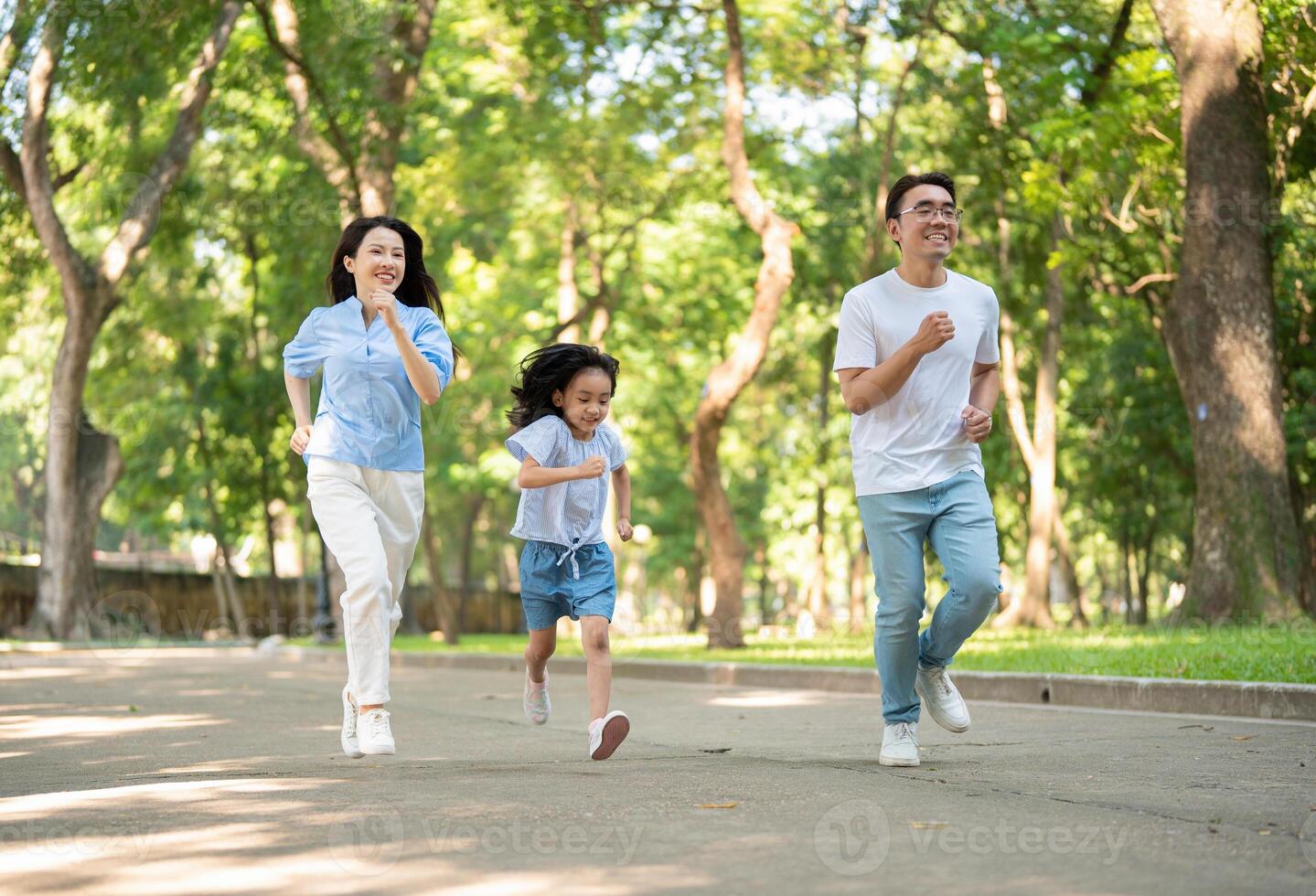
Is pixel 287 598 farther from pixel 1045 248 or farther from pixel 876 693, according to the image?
pixel 876 693

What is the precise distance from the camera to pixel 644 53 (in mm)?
23031

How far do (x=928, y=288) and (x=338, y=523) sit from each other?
2.48 metres

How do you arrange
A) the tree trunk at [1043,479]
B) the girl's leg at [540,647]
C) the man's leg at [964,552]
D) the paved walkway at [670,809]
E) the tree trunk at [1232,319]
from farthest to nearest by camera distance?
the tree trunk at [1043,479], the tree trunk at [1232,319], the girl's leg at [540,647], the man's leg at [964,552], the paved walkway at [670,809]

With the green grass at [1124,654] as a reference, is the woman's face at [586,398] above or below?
above

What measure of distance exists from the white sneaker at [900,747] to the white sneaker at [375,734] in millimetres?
1904

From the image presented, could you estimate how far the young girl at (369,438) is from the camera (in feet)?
21.8

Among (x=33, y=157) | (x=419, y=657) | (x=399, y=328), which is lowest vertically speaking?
(x=419, y=657)

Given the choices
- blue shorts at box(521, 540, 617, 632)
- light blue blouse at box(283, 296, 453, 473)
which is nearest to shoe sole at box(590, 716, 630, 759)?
blue shorts at box(521, 540, 617, 632)

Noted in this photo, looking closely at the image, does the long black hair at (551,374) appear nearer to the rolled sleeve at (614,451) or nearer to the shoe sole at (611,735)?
the rolled sleeve at (614,451)

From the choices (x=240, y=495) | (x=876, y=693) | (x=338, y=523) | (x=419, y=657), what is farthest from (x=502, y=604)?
(x=338, y=523)

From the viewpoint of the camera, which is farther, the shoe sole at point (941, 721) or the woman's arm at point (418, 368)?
the shoe sole at point (941, 721)

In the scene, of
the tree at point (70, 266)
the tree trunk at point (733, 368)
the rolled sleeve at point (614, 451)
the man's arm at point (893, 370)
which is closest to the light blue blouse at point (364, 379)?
the rolled sleeve at point (614, 451)

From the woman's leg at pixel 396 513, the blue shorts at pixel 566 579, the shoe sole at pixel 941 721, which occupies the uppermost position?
the woman's leg at pixel 396 513

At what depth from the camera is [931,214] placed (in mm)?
6559
